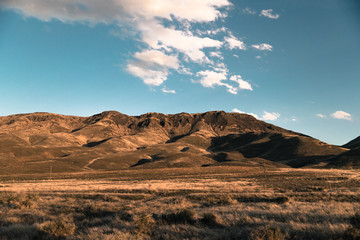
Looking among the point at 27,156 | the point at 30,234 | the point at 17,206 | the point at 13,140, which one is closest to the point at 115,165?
the point at 27,156

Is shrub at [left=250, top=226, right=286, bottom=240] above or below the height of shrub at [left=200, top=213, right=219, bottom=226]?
above

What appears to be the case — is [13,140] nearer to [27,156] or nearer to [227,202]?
[27,156]

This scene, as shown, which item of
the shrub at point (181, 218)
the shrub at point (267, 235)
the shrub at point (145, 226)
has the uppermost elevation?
the shrub at point (267, 235)

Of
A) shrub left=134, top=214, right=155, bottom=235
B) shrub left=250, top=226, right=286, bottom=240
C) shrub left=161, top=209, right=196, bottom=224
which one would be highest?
shrub left=250, top=226, right=286, bottom=240

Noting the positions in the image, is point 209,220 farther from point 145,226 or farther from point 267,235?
point 267,235

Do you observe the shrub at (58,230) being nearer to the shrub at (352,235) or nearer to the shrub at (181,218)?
the shrub at (181,218)

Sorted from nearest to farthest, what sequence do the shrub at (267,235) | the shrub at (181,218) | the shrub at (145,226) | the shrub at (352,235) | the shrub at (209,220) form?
the shrub at (352,235) < the shrub at (267,235) < the shrub at (145,226) < the shrub at (209,220) < the shrub at (181,218)

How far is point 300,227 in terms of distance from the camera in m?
8.86

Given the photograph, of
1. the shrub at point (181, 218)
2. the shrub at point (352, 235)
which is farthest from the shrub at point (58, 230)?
the shrub at point (352, 235)

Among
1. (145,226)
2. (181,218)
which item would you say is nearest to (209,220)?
(181,218)

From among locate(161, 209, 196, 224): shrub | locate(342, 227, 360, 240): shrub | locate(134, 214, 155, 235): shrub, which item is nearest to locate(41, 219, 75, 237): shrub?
locate(134, 214, 155, 235): shrub

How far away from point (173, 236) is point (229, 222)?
10.6ft

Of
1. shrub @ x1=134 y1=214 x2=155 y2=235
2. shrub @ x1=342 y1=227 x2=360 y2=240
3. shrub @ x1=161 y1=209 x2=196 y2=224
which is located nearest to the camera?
shrub @ x1=342 y1=227 x2=360 y2=240

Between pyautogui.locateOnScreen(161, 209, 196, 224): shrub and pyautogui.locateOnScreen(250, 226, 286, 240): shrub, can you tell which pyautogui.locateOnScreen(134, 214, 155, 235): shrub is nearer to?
pyautogui.locateOnScreen(161, 209, 196, 224): shrub
